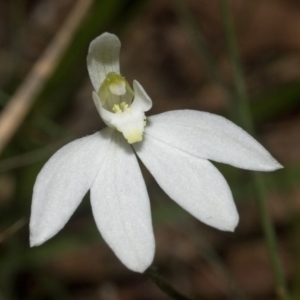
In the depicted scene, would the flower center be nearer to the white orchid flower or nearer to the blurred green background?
the white orchid flower

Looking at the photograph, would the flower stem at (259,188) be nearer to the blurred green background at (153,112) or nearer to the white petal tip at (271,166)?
the blurred green background at (153,112)

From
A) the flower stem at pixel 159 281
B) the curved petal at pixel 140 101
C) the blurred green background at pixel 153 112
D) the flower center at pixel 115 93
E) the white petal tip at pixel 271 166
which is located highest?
the blurred green background at pixel 153 112

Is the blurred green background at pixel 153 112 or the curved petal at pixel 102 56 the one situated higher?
the blurred green background at pixel 153 112

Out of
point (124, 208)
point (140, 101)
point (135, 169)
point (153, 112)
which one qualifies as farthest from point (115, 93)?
point (153, 112)

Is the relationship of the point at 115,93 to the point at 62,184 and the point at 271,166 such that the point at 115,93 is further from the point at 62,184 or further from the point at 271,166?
the point at 271,166

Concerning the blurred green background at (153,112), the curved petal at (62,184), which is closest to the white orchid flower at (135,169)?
the curved petal at (62,184)

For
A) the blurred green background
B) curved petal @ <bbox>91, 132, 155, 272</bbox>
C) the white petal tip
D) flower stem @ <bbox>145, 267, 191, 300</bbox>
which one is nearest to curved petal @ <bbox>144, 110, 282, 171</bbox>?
the white petal tip

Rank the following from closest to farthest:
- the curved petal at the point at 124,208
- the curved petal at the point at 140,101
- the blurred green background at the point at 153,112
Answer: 1. the curved petal at the point at 124,208
2. the curved petal at the point at 140,101
3. the blurred green background at the point at 153,112

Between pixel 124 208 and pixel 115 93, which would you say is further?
pixel 115 93

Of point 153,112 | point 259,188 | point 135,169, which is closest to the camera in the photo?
point 135,169
